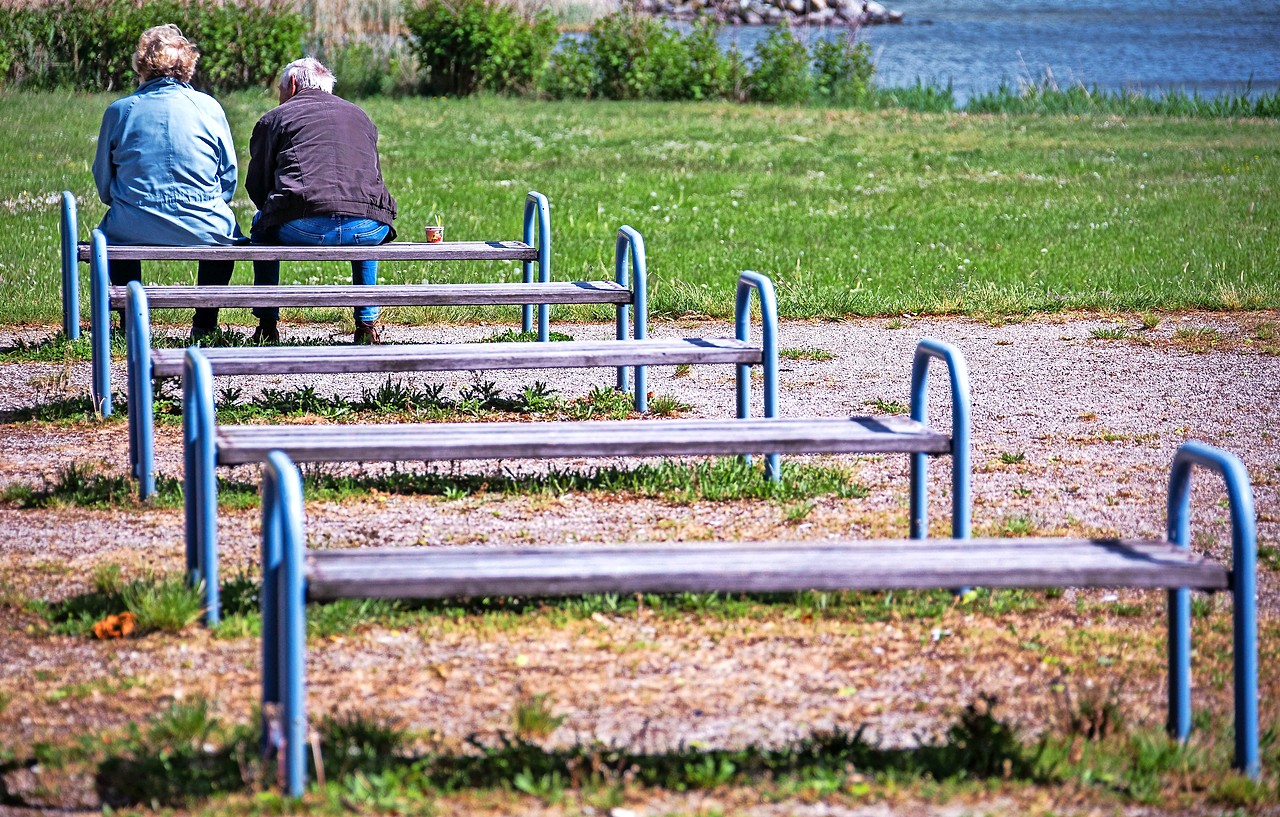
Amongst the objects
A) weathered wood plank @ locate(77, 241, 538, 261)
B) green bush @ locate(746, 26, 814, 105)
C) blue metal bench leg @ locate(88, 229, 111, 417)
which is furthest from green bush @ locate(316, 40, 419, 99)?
blue metal bench leg @ locate(88, 229, 111, 417)

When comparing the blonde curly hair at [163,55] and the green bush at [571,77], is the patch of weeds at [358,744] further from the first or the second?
the green bush at [571,77]

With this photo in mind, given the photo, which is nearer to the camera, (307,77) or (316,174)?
(316,174)

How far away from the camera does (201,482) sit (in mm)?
4250

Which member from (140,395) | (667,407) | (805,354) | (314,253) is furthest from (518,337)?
(140,395)

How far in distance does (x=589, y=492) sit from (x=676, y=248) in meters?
6.53

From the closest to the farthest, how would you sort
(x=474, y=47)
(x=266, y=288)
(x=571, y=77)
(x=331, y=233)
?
1. (x=266, y=288)
2. (x=331, y=233)
3. (x=474, y=47)
4. (x=571, y=77)

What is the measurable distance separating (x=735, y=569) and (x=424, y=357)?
276 centimetres

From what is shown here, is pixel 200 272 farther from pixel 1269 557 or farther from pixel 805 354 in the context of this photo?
pixel 1269 557

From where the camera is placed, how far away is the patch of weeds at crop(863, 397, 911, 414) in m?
7.13

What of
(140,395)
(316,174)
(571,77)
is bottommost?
(140,395)

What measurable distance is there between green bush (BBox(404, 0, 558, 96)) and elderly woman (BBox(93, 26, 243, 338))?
19.6m

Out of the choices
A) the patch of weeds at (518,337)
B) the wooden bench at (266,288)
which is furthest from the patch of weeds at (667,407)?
the patch of weeds at (518,337)

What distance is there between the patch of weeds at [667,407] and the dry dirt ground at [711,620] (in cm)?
18

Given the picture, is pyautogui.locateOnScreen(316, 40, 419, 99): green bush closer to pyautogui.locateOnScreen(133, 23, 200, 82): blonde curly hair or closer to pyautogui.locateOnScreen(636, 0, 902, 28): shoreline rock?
pyautogui.locateOnScreen(133, 23, 200, 82): blonde curly hair
